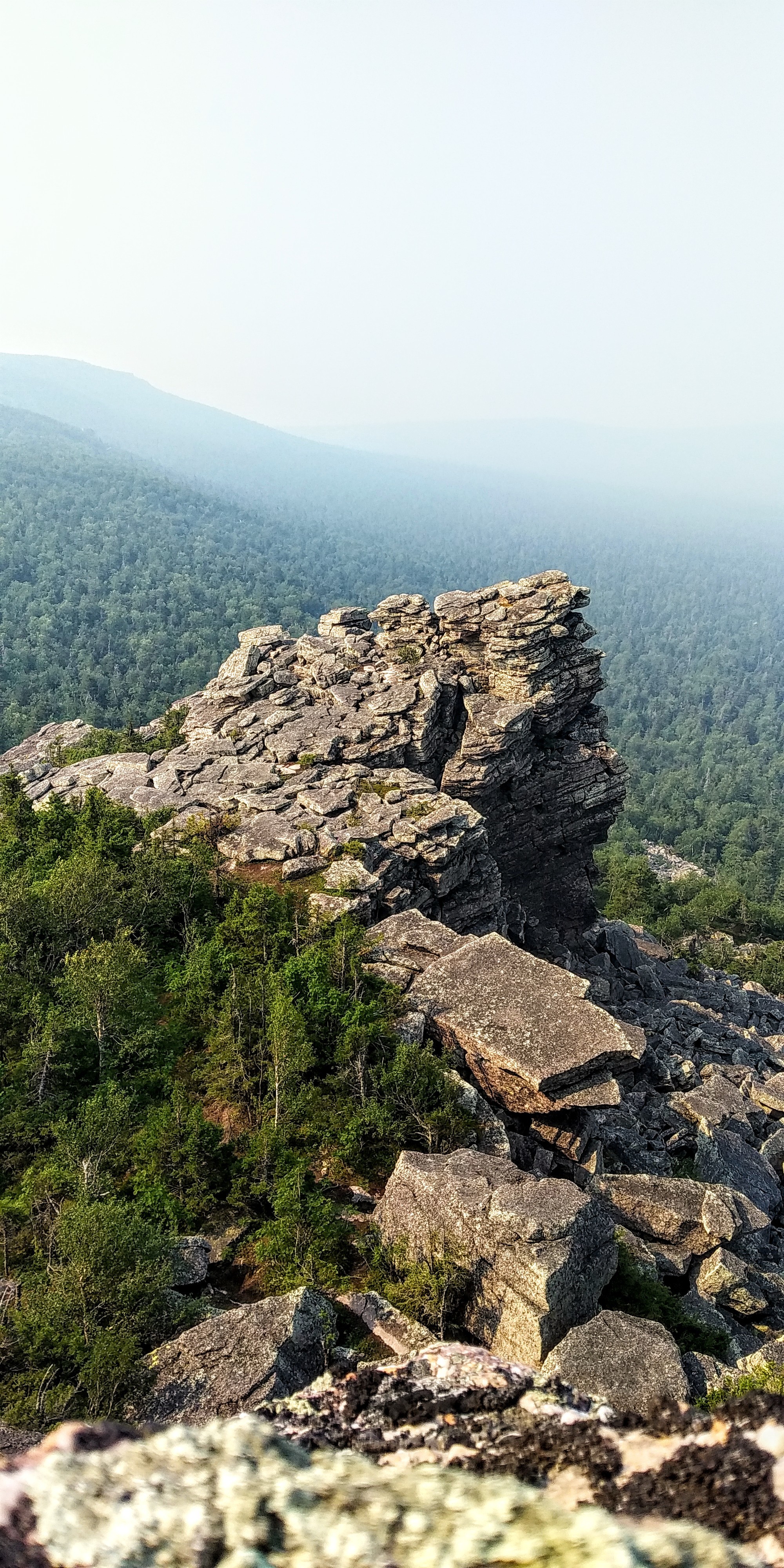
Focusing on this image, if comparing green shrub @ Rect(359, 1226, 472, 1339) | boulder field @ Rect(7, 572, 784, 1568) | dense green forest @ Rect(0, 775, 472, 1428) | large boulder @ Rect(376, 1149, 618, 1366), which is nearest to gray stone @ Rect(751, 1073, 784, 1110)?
boulder field @ Rect(7, 572, 784, 1568)

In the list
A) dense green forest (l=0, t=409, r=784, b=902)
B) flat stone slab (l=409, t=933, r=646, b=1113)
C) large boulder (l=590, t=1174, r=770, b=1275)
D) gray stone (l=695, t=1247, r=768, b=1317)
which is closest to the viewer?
gray stone (l=695, t=1247, r=768, b=1317)

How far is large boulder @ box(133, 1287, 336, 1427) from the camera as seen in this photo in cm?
714

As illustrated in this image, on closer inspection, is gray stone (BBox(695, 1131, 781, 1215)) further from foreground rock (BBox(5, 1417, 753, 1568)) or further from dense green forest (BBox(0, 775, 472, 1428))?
foreground rock (BBox(5, 1417, 753, 1568))

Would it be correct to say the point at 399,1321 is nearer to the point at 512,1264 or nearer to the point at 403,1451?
the point at 512,1264

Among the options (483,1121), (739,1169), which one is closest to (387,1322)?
(483,1121)

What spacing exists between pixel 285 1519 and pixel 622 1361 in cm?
664

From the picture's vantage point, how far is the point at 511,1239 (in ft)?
30.3

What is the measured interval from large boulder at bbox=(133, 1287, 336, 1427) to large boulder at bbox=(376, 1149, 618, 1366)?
1.82 m

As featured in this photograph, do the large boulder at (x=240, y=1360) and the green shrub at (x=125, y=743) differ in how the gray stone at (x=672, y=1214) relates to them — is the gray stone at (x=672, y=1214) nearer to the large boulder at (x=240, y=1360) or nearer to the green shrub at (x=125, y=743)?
the large boulder at (x=240, y=1360)

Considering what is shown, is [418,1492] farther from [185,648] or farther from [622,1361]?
[185,648]

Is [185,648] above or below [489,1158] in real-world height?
Answer: below

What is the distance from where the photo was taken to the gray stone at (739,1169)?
18.9m

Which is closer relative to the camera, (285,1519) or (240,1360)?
(285,1519)

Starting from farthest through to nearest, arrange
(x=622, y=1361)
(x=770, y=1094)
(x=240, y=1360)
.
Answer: (x=770, y=1094) → (x=622, y=1361) → (x=240, y=1360)
